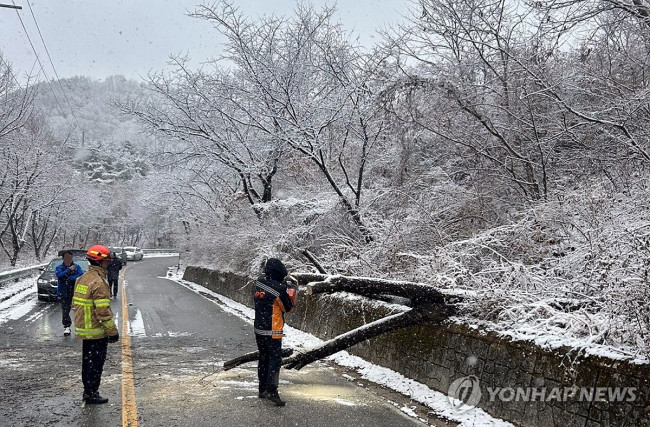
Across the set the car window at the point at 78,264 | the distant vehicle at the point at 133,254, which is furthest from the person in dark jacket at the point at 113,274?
the distant vehicle at the point at 133,254

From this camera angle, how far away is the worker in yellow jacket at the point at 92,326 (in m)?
7.15

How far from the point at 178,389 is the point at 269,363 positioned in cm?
147

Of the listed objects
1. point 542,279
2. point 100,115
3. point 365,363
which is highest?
point 100,115

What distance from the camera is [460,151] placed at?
45.3 ft

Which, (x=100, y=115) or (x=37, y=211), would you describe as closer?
(x=37, y=211)

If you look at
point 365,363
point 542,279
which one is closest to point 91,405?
point 365,363

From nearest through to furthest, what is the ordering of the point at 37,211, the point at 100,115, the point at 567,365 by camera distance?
1. the point at 567,365
2. the point at 37,211
3. the point at 100,115

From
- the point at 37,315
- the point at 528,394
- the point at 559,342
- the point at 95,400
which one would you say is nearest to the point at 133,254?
the point at 37,315

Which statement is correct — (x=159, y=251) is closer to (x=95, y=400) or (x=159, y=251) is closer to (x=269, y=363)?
(x=95, y=400)

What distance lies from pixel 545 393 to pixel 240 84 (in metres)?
14.6

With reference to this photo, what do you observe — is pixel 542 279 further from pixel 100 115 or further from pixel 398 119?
pixel 100 115

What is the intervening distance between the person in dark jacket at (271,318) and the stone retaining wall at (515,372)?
2.11 metres

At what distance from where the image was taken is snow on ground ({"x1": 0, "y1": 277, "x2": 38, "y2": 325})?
16156mm

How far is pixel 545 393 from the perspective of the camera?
5.93 meters
